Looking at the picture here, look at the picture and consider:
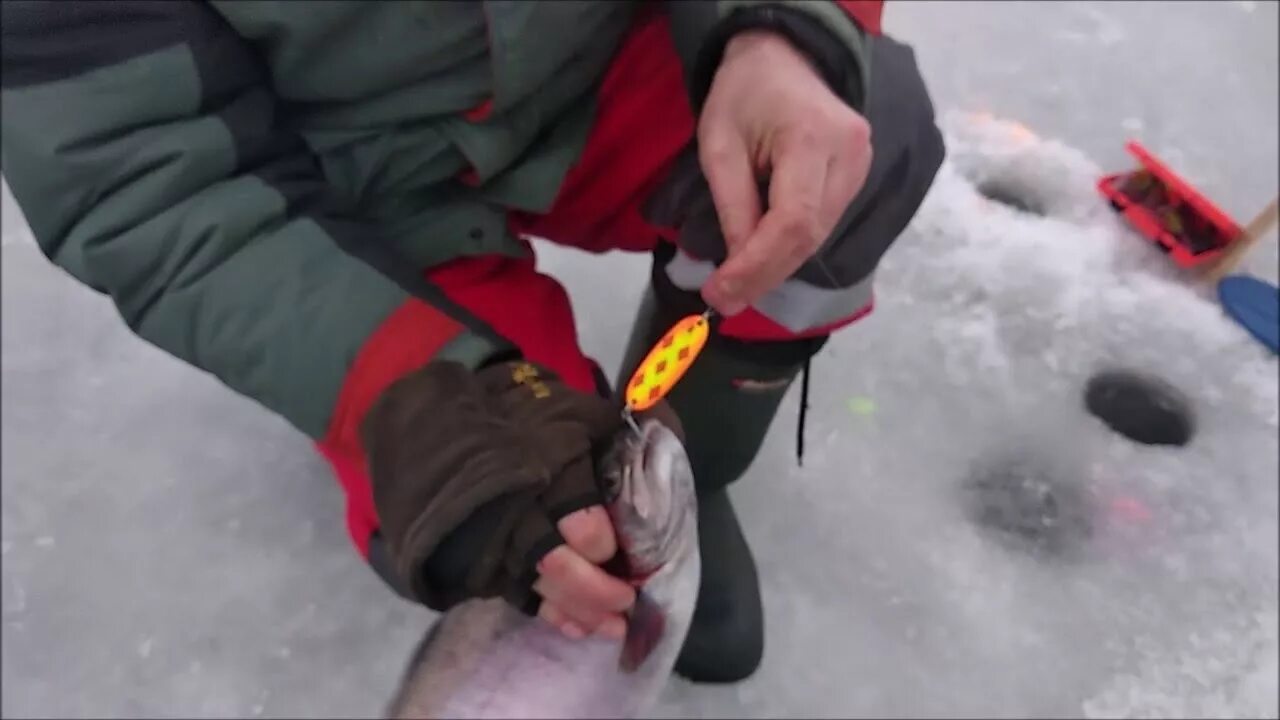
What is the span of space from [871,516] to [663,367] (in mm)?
356

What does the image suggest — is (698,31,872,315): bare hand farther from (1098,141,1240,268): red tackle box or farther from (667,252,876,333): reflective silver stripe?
(1098,141,1240,268): red tackle box

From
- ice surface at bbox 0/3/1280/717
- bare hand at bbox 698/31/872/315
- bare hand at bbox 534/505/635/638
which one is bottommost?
ice surface at bbox 0/3/1280/717

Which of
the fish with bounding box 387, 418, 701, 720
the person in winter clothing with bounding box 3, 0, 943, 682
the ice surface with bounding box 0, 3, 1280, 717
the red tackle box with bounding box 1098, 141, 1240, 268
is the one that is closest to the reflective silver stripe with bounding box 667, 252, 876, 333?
the person in winter clothing with bounding box 3, 0, 943, 682

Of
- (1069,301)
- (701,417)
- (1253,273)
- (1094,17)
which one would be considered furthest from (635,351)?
(1094,17)

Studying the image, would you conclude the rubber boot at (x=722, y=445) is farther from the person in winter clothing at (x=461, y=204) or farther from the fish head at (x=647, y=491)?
the fish head at (x=647, y=491)

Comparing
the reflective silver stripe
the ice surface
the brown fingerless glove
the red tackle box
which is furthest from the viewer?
the red tackle box

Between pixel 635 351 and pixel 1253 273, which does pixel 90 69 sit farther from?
pixel 1253 273

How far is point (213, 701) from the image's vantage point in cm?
72

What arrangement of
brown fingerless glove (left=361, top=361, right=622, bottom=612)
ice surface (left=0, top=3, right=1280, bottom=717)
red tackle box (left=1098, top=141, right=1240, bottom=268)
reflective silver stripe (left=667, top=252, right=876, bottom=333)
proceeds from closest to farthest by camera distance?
1. brown fingerless glove (left=361, top=361, right=622, bottom=612)
2. reflective silver stripe (left=667, top=252, right=876, bottom=333)
3. ice surface (left=0, top=3, right=1280, bottom=717)
4. red tackle box (left=1098, top=141, right=1240, bottom=268)

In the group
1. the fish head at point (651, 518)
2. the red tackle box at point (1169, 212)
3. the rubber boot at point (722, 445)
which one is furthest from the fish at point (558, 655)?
the red tackle box at point (1169, 212)

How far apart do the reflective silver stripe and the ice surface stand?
0.24m

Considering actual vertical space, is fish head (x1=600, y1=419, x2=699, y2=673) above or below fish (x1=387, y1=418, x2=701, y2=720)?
above

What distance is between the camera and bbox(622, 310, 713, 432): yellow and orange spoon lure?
503 mm

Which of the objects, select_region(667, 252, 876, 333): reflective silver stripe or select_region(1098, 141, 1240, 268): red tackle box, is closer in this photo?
select_region(667, 252, 876, 333): reflective silver stripe
